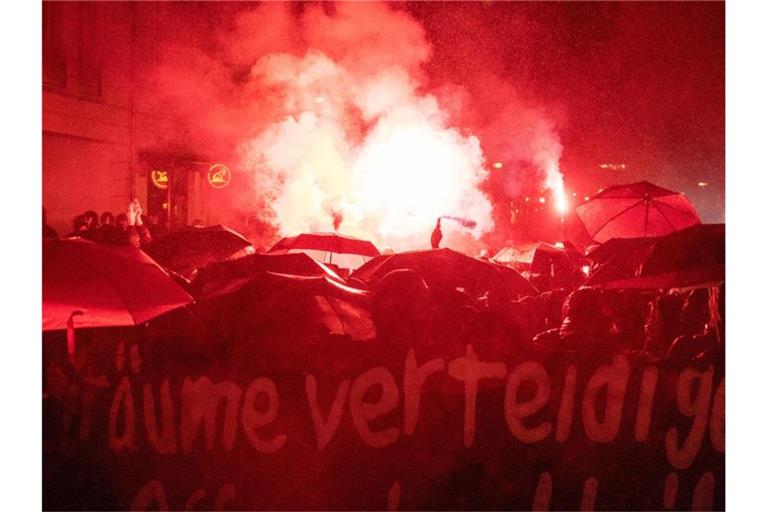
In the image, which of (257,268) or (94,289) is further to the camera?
(257,268)

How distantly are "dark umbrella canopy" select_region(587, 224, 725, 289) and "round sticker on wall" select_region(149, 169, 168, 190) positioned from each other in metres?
12.1

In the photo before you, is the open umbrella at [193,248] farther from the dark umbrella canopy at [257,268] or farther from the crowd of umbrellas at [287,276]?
the dark umbrella canopy at [257,268]

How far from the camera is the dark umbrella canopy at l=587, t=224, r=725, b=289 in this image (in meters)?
4.53

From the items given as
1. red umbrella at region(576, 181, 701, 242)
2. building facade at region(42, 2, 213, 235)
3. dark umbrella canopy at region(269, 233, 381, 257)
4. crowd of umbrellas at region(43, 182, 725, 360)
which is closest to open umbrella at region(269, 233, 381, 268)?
dark umbrella canopy at region(269, 233, 381, 257)

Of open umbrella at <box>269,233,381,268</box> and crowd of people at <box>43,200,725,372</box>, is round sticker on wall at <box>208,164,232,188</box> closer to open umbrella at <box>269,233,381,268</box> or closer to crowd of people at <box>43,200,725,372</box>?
open umbrella at <box>269,233,381,268</box>

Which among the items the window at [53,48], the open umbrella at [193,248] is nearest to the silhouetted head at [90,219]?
the open umbrella at [193,248]

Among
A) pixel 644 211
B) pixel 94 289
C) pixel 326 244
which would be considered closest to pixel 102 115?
pixel 326 244

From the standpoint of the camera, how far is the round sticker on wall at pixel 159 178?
1462cm

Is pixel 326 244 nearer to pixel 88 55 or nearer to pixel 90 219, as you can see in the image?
pixel 90 219

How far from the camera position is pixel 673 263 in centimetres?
471

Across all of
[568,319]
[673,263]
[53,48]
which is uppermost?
[53,48]

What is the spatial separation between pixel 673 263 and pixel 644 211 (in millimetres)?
3987

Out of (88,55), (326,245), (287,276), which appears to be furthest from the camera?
(88,55)

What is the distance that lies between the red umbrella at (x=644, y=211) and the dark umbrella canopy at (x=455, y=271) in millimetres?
2552
